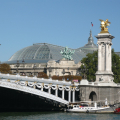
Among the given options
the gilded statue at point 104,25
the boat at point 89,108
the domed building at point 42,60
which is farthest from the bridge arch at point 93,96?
the domed building at point 42,60

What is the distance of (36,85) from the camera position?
196ft

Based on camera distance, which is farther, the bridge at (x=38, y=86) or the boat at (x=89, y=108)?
the boat at (x=89, y=108)

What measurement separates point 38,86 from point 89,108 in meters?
7.69

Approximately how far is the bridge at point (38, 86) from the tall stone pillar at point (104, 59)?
477 centimetres

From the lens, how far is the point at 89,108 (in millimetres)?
59812

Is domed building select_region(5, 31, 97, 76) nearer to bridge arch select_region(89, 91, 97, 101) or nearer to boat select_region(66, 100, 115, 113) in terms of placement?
bridge arch select_region(89, 91, 97, 101)

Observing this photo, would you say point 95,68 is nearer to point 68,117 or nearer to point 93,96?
point 93,96

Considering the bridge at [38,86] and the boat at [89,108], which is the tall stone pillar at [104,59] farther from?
the boat at [89,108]

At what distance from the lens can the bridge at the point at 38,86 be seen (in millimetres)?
56156

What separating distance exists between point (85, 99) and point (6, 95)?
12.4m

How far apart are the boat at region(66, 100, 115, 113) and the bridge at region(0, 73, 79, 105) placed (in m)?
1.32

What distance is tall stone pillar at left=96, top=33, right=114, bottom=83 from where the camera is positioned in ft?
216

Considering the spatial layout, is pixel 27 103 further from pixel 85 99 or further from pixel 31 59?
pixel 31 59

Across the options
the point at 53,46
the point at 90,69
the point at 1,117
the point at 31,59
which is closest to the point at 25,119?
the point at 1,117
